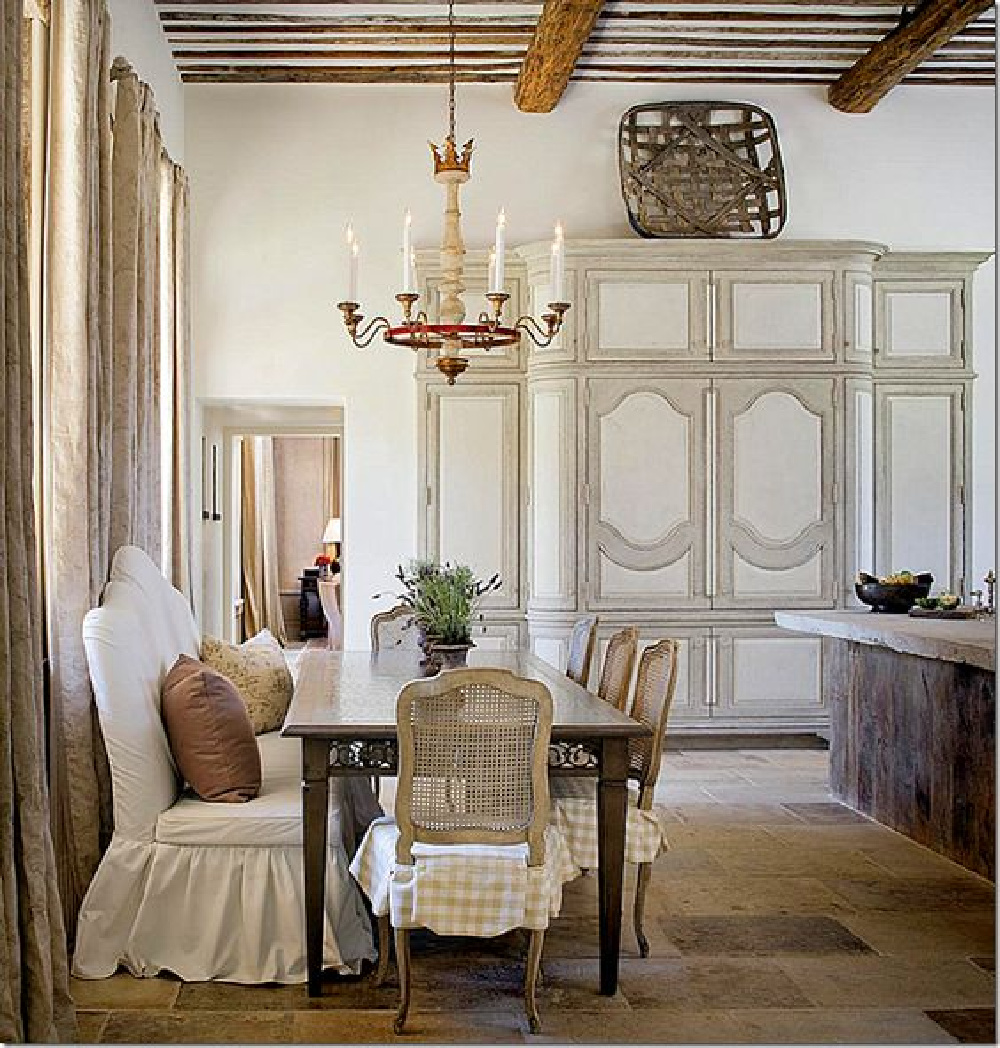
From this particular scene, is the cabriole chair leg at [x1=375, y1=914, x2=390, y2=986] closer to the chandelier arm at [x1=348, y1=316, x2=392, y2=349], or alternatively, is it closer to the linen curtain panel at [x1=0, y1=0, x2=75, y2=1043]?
the linen curtain panel at [x1=0, y1=0, x2=75, y2=1043]

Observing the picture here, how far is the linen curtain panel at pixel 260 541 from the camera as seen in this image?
12.0 meters

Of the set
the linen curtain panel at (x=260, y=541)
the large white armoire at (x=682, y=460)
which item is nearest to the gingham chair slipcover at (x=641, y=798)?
the large white armoire at (x=682, y=460)

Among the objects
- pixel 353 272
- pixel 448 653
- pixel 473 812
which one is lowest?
pixel 473 812

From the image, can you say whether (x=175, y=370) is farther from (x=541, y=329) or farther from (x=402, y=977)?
(x=402, y=977)

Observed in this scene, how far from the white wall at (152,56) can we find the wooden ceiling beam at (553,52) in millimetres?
1894

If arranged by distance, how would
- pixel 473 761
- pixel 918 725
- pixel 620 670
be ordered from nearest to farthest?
pixel 473 761
pixel 620 670
pixel 918 725

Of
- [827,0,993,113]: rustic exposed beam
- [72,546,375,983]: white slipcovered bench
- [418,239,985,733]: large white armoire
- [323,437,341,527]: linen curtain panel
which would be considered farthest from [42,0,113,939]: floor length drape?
[323,437,341,527]: linen curtain panel

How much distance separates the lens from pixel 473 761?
11.0 feet

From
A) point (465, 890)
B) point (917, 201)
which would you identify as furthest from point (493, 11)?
point (465, 890)

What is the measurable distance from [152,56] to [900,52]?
12.6 ft

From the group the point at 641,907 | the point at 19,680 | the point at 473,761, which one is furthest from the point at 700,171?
the point at 19,680

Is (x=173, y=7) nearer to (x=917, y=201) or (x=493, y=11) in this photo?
(x=493, y=11)

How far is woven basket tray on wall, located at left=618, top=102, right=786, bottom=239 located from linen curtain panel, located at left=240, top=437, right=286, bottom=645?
4999mm

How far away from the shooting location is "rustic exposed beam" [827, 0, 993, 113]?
666cm
